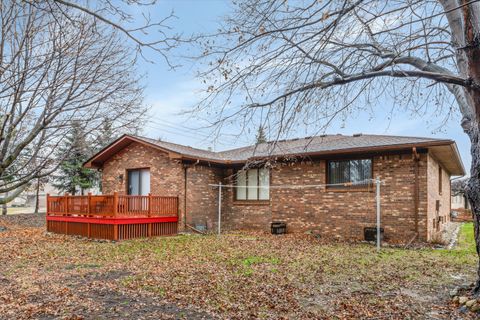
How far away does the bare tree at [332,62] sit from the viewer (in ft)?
15.3

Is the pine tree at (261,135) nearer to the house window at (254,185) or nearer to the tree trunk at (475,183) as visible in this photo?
the tree trunk at (475,183)

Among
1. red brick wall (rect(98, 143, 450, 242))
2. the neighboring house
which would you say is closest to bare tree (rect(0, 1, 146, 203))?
red brick wall (rect(98, 143, 450, 242))

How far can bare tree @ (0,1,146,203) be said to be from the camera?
234 inches

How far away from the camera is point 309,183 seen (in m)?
13.7

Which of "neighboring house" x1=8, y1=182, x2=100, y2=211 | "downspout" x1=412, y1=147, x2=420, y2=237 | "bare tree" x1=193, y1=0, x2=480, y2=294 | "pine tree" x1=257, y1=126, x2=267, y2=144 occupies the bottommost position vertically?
"neighboring house" x1=8, y1=182, x2=100, y2=211

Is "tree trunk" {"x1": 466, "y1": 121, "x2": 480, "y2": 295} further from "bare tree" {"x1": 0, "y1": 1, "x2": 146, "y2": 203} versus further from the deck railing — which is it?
the deck railing

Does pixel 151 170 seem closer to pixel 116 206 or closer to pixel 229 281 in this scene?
pixel 116 206

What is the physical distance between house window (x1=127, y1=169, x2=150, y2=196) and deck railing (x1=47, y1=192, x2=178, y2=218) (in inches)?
83.6

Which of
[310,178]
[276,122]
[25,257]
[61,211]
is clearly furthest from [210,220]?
[276,122]

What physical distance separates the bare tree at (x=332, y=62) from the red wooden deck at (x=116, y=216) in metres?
8.42

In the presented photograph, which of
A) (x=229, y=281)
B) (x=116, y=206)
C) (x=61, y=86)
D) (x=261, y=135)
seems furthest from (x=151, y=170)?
(x=261, y=135)

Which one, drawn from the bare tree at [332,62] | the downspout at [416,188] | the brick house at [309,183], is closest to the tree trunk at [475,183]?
the bare tree at [332,62]

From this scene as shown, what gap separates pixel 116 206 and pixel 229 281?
7.08 m

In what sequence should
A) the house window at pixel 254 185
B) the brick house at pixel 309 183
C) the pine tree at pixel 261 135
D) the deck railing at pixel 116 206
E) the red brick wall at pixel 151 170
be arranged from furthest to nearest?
the house window at pixel 254 185 < the red brick wall at pixel 151 170 < the deck railing at pixel 116 206 < the brick house at pixel 309 183 < the pine tree at pixel 261 135
